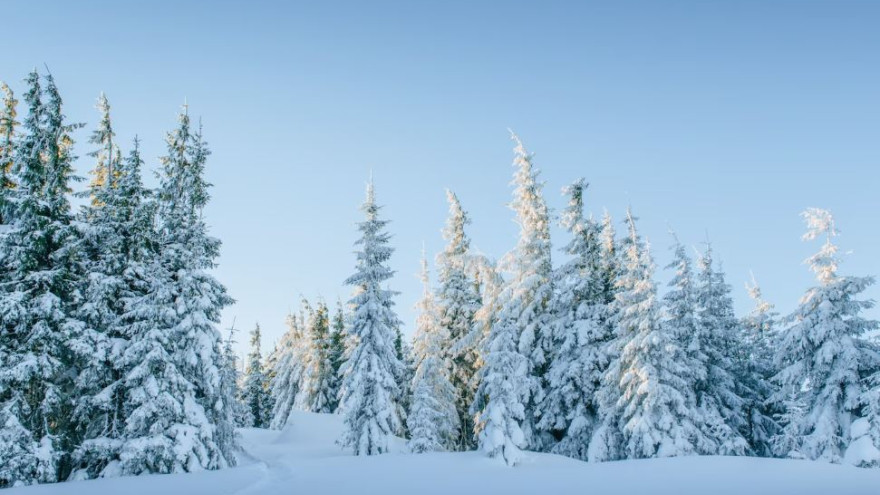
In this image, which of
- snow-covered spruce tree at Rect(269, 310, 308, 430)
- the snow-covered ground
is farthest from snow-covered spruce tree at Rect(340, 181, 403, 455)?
snow-covered spruce tree at Rect(269, 310, 308, 430)

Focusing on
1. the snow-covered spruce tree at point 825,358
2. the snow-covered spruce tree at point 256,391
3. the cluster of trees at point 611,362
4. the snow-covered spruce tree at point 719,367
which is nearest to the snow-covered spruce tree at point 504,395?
the cluster of trees at point 611,362

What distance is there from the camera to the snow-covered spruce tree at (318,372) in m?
51.0

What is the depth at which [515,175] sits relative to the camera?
2923 cm

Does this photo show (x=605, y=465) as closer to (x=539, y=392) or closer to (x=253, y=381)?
(x=539, y=392)

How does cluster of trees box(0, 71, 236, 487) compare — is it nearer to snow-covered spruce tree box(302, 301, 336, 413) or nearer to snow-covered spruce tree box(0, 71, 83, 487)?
snow-covered spruce tree box(0, 71, 83, 487)

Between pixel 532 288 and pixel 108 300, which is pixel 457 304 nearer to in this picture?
pixel 532 288

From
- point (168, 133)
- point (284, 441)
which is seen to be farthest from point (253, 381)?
point (168, 133)

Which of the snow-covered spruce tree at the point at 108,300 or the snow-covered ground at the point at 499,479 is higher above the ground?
the snow-covered spruce tree at the point at 108,300

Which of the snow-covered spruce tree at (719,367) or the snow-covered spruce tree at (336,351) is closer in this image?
the snow-covered spruce tree at (719,367)

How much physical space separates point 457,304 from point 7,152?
2431cm

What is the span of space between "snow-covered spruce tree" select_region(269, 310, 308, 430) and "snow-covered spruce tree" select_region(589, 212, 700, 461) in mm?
34516

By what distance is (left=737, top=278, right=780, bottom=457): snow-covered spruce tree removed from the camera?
28.2 metres

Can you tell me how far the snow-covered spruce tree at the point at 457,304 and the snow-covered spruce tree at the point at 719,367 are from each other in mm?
13269

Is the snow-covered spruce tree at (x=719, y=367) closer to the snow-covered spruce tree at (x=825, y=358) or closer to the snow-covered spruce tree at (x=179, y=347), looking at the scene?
the snow-covered spruce tree at (x=825, y=358)
